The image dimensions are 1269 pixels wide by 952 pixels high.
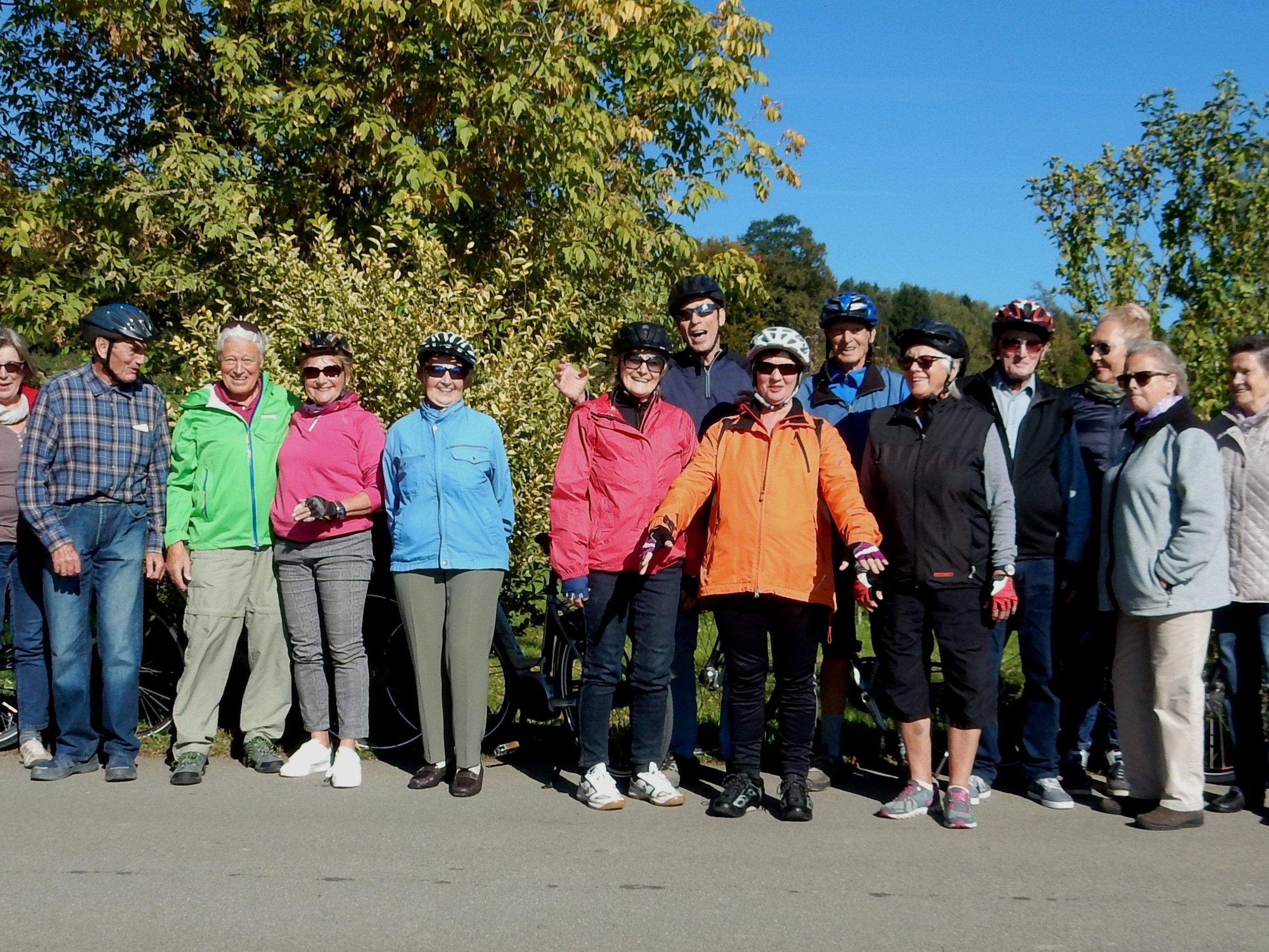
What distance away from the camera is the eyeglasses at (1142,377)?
5.46m

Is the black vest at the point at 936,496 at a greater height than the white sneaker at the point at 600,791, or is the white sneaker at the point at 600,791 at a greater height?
the black vest at the point at 936,496

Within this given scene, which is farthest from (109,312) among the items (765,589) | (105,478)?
(765,589)

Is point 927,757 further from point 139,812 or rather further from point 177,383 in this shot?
point 177,383

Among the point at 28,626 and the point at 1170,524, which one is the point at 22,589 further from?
the point at 1170,524

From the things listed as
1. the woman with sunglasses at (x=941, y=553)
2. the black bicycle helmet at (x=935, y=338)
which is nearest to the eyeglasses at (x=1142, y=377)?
the woman with sunglasses at (x=941, y=553)

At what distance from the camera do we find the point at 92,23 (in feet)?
31.9

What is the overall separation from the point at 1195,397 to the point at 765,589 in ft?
16.2

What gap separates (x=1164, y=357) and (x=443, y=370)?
10.7 feet

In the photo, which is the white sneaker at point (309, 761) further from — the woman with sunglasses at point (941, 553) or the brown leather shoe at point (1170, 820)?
the brown leather shoe at point (1170, 820)

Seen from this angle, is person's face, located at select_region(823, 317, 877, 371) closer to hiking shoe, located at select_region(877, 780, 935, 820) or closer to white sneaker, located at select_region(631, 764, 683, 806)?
hiking shoe, located at select_region(877, 780, 935, 820)

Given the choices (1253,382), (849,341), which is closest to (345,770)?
(849,341)

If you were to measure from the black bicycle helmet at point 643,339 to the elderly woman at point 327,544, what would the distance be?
1367 millimetres

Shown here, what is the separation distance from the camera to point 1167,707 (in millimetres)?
5457

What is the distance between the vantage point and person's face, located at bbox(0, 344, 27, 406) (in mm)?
6312
